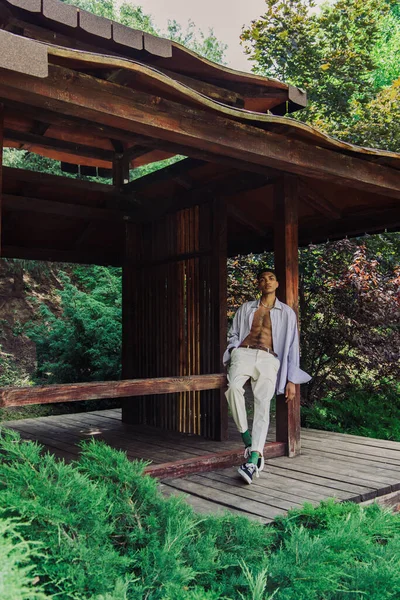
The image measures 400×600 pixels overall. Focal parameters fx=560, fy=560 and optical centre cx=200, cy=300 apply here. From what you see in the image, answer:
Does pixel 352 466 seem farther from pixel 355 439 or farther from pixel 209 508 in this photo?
pixel 209 508

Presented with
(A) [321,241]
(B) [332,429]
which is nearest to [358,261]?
(A) [321,241]

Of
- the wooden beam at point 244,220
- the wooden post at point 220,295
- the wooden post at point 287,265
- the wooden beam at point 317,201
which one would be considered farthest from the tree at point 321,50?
the wooden post at point 287,265

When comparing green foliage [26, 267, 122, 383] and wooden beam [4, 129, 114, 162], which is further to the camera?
green foliage [26, 267, 122, 383]

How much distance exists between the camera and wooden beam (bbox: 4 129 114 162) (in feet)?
18.1

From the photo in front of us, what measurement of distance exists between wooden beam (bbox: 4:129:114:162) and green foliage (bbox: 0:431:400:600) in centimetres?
361

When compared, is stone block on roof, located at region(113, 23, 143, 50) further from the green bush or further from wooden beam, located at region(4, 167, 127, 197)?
the green bush

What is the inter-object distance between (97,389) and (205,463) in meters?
1.28

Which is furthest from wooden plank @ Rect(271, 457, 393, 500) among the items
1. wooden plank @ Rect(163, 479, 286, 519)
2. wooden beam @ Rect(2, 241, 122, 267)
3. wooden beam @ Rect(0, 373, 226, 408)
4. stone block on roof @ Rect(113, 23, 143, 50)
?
wooden beam @ Rect(2, 241, 122, 267)


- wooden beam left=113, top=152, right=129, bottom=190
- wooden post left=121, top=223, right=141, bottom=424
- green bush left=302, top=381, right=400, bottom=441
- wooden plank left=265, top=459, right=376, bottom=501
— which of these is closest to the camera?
wooden plank left=265, top=459, right=376, bottom=501

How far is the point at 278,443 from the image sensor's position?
5.38m

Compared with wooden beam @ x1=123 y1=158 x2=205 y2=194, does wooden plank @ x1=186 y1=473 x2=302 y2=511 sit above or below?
below

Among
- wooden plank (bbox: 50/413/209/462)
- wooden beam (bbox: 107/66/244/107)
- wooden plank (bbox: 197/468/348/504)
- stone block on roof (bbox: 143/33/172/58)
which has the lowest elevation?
wooden plank (bbox: 197/468/348/504)

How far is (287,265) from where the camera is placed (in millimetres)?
5387

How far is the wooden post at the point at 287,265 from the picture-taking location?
17.6ft
